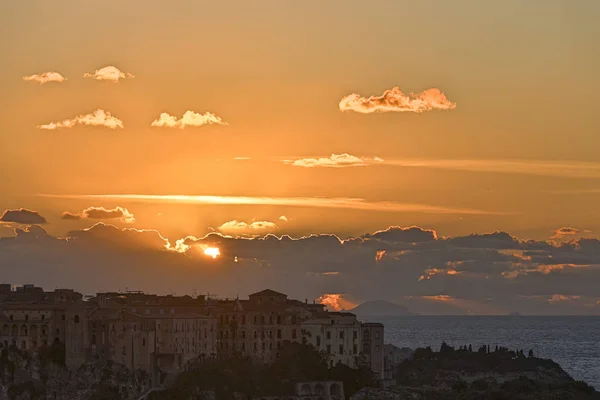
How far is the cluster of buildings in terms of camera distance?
155875mm

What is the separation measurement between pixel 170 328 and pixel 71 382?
13.6 m

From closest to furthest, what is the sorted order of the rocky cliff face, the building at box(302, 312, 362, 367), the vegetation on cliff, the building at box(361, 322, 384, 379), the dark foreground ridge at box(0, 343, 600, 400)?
the rocky cliff face → the dark foreground ridge at box(0, 343, 600, 400) → the vegetation on cliff → the building at box(302, 312, 362, 367) → the building at box(361, 322, 384, 379)

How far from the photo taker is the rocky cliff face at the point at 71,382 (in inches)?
6024

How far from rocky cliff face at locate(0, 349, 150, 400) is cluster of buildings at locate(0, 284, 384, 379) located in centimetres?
127

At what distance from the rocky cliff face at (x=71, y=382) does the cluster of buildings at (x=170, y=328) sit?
1272 mm

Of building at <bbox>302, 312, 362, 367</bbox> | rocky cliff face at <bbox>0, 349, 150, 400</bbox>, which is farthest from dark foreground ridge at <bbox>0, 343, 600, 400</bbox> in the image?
building at <bbox>302, 312, 362, 367</bbox>

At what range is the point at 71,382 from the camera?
15450cm

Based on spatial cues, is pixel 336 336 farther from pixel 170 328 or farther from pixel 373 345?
pixel 170 328

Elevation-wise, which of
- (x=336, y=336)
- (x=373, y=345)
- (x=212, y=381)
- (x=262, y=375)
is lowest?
(x=212, y=381)

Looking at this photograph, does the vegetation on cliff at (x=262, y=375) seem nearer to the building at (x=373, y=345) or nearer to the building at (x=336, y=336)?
the building at (x=336, y=336)

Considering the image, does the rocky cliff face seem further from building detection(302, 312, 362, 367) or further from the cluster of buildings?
building detection(302, 312, 362, 367)

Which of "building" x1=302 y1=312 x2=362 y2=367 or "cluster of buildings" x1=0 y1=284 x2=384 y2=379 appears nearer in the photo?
"cluster of buildings" x1=0 y1=284 x2=384 y2=379

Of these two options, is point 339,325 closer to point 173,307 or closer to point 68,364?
point 173,307

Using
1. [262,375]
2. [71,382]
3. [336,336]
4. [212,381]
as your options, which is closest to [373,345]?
[336,336]
